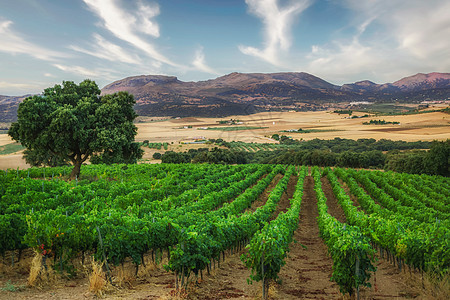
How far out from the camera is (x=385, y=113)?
13112 cm

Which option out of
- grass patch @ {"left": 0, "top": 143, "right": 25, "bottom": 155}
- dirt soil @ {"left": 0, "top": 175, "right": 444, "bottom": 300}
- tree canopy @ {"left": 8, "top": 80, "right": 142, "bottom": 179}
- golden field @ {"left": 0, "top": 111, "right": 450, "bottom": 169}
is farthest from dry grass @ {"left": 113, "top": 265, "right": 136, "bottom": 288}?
grass patch @ {"left": 0, "top": 143, "right": 25, "bottom": 155}

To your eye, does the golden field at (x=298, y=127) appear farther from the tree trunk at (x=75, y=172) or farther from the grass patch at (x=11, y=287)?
the grass patch at (x=11, y=287)

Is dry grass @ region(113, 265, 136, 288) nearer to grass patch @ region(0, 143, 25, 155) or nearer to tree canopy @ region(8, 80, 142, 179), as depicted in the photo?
tree canopy @ region(8, 80, 142, 179)

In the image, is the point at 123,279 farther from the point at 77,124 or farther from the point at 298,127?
the point at 298,127

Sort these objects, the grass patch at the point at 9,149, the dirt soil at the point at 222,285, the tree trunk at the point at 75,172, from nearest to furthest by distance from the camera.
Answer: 1. the dirt soil at the point at 222,285
2. the tree trunk at the point at 75,172
3. the grass patch at the point at 9,149

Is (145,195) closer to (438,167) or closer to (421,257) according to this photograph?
(421,257)

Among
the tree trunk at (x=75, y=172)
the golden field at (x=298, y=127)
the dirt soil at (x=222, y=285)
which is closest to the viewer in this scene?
the dirt soil at (x=222, y=285)

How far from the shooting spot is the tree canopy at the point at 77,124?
2528 cm

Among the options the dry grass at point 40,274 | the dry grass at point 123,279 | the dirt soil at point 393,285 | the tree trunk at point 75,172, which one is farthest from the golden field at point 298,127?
the dirt soil at point 393,285

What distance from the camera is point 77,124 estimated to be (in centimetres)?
2600

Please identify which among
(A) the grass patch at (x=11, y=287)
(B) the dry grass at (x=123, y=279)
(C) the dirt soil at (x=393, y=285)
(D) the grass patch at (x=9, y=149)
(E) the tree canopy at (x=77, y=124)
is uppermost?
(E) the tree canopy at (x=77, y=124)

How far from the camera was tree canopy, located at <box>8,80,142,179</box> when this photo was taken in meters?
25.3

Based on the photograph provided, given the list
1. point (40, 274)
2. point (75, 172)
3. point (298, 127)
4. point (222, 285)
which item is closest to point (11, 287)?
point (40, 274)

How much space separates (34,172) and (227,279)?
24526 mm
